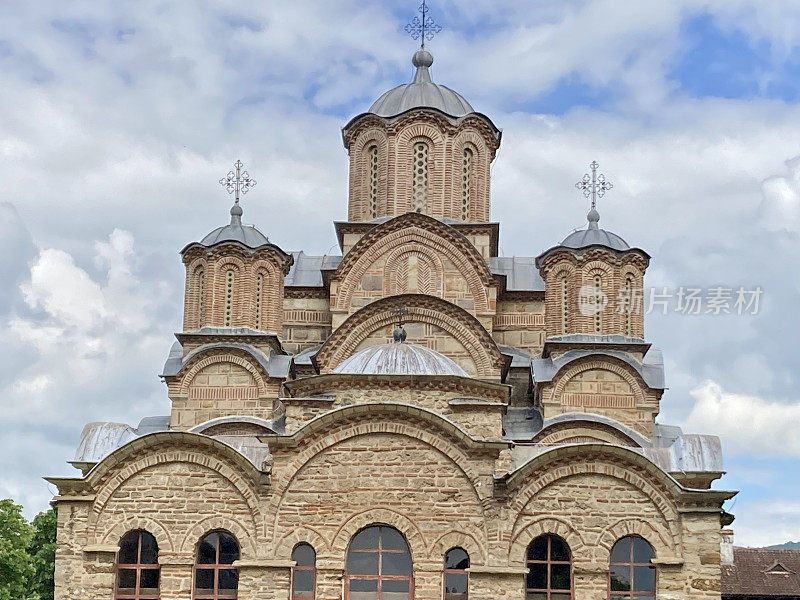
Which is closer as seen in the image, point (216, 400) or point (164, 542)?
point (164, 542)

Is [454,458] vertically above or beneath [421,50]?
beneath

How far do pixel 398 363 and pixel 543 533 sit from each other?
3.49 metres

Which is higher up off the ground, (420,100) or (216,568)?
(420,100)

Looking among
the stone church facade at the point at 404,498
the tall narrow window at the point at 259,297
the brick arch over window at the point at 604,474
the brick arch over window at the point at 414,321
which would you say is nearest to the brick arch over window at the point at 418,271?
the brick arch over window at the point at 414,321

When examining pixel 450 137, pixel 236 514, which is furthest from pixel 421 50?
pixel 236 514

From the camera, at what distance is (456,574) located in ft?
52.3

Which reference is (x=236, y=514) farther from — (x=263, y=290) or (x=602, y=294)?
(x=602, y=294)

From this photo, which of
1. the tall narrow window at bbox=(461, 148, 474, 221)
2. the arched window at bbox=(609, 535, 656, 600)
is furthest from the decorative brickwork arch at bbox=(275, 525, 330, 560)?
the tall narrow window at bbox=(461, 148, 474, 221)

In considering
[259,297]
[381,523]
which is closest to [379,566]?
[381,523]

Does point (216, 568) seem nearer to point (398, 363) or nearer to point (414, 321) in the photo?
point (398, 363)

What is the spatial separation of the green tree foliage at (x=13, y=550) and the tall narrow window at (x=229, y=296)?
16.0ft

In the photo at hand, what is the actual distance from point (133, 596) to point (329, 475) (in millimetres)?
2973

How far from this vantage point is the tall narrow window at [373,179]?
961 inches

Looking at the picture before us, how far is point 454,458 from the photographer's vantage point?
1612cm
